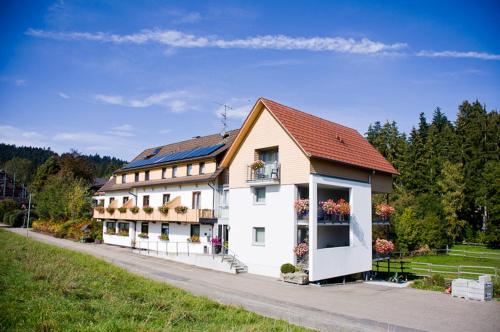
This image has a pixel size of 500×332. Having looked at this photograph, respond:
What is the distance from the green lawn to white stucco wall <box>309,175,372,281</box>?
8.97 meters

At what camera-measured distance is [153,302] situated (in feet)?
43.6

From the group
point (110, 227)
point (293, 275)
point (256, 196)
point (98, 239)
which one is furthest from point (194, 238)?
point (98, 239)

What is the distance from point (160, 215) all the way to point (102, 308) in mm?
21917

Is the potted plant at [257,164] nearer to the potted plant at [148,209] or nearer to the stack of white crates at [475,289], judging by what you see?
the stack of white crates at [475,289]

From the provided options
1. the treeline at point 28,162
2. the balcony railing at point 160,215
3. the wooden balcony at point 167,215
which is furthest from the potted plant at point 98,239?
the treeline at point 28,162

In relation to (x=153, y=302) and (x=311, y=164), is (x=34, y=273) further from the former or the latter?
(x=311, y=164)

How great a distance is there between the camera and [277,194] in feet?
80.9

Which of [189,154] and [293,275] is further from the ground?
[189,154]

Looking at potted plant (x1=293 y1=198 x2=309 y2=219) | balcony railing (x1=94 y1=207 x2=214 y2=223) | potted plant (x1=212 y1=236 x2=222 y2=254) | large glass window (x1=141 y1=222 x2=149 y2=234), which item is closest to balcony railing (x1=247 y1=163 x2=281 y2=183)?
potted plant (x1=293 y1=198 x2=309 y2=219)

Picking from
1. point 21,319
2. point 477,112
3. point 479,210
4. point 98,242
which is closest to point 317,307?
point 21,319

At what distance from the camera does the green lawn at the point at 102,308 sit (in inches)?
394

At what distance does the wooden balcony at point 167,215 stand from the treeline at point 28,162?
67437mm

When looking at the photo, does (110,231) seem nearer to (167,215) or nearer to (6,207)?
(167,215)

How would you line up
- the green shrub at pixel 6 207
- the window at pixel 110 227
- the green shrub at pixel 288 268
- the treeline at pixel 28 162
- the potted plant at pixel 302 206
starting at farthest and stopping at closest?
the treeline at pixel 28 162, the green shrub at pixel 6 207, the window at pixel 110 227, the potted plant at pixel 302 206, the green shrub at pixel 288 268
